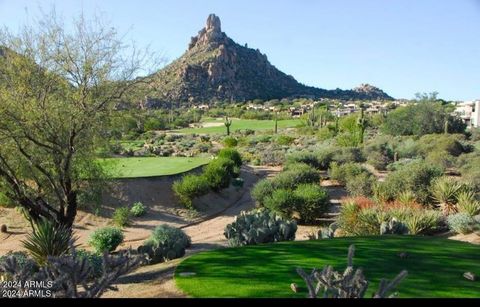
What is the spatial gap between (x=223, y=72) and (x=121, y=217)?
102 meters

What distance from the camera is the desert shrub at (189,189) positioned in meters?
24.2

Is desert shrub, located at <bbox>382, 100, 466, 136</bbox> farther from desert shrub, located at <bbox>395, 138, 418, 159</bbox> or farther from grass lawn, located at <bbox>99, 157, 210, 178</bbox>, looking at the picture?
grass lawn, located at <bbox>99, 157, 210, 178</bbox>

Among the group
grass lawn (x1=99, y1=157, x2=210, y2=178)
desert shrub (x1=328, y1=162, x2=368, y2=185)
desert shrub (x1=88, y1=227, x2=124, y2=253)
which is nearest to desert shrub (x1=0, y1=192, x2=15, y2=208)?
grass lawn (x1=99, y1=157, x2=210, y2=178)

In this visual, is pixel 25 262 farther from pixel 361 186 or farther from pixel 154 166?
pixel 154 166

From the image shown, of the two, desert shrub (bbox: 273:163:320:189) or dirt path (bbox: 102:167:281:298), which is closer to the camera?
dirt path (bbox: 102:167:281:298)

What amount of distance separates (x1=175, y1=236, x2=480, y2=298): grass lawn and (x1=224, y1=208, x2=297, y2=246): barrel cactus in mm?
1405

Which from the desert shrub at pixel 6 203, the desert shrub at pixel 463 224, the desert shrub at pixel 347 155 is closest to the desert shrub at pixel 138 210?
the desert shrub at pixel 6 203

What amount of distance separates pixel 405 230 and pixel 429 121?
43972mm

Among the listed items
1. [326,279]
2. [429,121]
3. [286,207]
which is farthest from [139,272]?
[429,121]

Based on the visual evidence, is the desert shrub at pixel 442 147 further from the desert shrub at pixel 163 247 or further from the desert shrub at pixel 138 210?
the desert shrub at pixel 163 247

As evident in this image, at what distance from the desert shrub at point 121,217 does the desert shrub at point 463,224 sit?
13.1m

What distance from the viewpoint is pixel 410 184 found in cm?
2231

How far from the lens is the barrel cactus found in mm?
13305

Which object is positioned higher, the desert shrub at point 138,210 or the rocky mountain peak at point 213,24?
the rocky mountain peak at point 213,24
